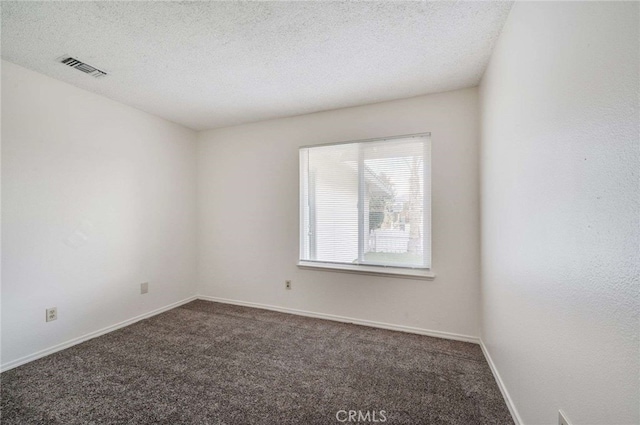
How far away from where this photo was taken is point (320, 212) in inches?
130

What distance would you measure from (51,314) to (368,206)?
3.23 m

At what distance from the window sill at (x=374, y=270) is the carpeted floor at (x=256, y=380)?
61cm

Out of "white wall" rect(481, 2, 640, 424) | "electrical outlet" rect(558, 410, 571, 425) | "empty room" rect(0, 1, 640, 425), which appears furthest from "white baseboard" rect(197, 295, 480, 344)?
"electrical outlet" rect(558, 410, 571, 425)

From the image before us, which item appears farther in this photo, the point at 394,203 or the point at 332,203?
the point at 332,203

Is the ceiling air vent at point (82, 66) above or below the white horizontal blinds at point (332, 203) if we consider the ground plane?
above

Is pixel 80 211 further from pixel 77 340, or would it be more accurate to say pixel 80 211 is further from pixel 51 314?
pixel 77 340

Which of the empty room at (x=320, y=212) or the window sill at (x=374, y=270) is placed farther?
the window sill at (x=374, y=270)

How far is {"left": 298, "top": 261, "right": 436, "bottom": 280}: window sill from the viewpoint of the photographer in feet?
8.98

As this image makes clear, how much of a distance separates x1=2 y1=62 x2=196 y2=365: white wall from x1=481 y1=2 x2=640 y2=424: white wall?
12.1ft

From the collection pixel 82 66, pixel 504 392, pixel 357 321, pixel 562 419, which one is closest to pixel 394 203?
pixel 357 321

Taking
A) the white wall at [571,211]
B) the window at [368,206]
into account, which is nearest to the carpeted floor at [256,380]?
the white wall at [571,211]

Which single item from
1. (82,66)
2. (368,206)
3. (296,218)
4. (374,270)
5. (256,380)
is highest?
(82,66)

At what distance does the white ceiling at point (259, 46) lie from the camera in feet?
5.33

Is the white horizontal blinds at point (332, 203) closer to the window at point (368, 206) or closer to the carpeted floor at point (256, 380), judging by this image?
the window at point (368, 206)
